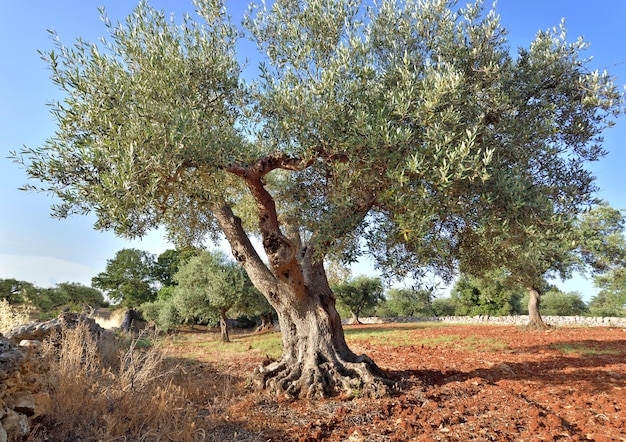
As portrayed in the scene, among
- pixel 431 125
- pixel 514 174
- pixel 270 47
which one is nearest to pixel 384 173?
pixel 431 125

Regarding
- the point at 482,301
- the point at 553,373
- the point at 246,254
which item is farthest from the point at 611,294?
the point at 246,254

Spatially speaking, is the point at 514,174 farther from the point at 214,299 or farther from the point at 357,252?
the point at 214,299

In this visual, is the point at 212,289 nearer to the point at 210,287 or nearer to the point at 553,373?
the point at 210,287

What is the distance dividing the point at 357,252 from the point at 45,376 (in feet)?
22.0

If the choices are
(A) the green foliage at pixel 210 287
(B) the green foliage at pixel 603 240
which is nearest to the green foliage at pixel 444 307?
(B) the green foliage at pixel 603 240

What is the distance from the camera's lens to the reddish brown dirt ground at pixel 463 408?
7.21 metres

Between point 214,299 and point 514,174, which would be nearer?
point 514,174

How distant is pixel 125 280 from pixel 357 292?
37.7 m

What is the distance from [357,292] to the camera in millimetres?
52500

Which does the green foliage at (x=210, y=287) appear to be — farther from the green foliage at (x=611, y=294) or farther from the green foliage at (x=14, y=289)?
the green foliage at (x=611, y=294)

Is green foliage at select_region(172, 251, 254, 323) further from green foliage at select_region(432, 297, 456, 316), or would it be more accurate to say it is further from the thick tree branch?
green foliage at select_region(432, 297, 456, 316)

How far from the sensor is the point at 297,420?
820 centimetres

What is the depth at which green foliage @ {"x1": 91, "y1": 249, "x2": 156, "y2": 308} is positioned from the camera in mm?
61719

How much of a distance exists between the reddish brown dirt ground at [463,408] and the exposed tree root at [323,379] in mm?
392
